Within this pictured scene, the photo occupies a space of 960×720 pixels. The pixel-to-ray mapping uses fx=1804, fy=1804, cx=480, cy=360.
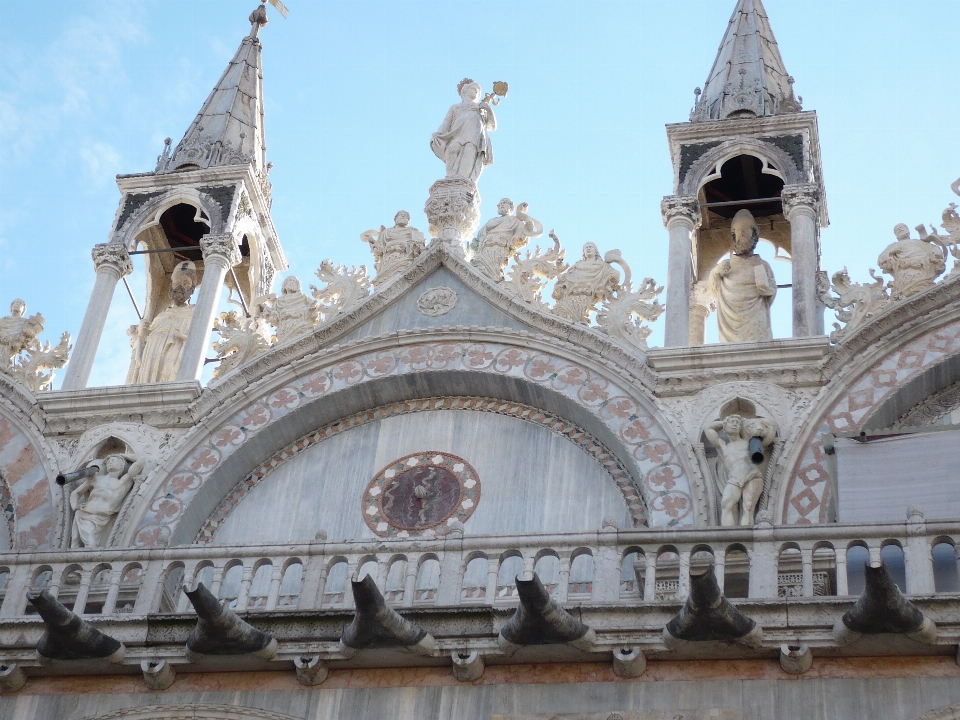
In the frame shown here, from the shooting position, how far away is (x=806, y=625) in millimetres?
10711

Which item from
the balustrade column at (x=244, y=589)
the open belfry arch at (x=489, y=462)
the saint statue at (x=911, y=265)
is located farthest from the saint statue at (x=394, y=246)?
the balustrade column at (x=244, y=589)

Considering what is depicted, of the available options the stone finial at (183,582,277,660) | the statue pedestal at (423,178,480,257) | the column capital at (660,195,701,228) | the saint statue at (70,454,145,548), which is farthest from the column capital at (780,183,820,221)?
the stone finial at (183,582,277,660)

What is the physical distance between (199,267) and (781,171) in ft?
19.5

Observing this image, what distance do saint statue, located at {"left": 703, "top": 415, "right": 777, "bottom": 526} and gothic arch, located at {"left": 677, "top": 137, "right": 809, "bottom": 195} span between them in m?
2.99

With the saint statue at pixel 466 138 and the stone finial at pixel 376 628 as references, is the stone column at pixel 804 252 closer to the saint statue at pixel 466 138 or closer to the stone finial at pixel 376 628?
the saint statue at pixel 466 138

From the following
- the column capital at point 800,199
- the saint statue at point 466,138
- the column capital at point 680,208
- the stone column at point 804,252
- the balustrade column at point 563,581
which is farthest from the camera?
the saint statue at point 466,138

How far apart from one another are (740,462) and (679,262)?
9.02 feet

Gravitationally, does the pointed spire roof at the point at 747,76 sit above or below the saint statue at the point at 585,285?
above

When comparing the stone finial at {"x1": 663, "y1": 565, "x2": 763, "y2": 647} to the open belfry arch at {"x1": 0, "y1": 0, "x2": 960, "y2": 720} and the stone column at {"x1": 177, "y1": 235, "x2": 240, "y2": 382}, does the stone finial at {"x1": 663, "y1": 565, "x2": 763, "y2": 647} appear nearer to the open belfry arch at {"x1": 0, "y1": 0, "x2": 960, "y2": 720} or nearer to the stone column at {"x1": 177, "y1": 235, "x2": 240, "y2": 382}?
the open belfry arch at {"x1": 0, "y1": 0, "x2": 960, "y2": 720}

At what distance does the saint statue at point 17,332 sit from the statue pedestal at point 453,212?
3739mm

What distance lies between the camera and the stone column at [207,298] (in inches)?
625

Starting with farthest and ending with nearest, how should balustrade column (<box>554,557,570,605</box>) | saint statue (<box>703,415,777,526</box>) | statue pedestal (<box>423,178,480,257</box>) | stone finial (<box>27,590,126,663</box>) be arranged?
statue pedestal (<box>423,178,480,257</box>) → saint statue (<box>703,415,777,526</box>) → balustrade column (<box>554,557,570,605</box>) → stone finial (<box>27,590,126,663</box>)

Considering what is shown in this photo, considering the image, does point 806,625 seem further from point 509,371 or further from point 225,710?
point 509,371

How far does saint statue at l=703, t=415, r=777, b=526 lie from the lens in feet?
43.0
